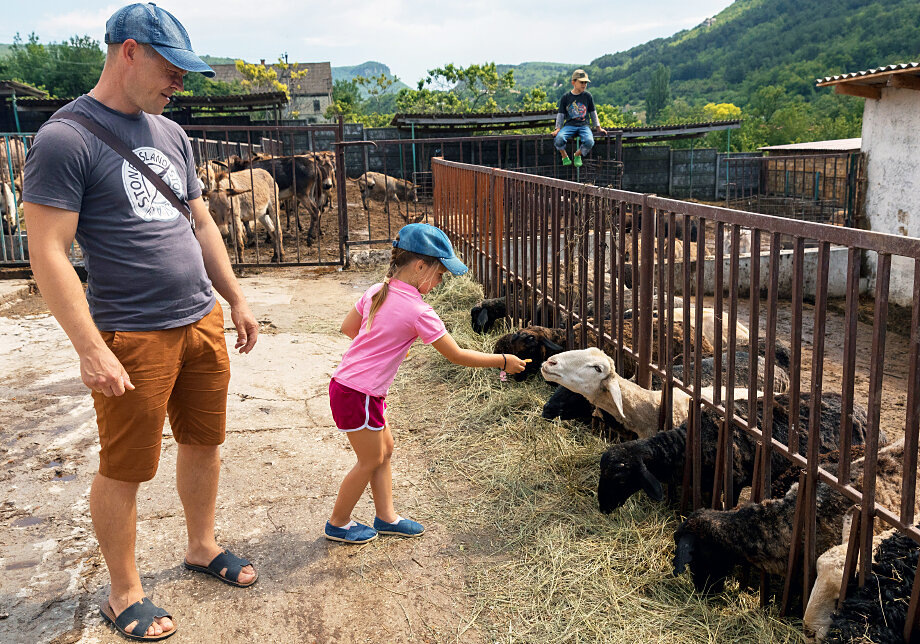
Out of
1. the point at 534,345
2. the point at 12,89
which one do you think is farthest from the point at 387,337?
the point at 12,89

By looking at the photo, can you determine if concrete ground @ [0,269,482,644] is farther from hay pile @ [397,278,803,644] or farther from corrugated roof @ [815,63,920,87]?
corrugated roof @ [815,63,920,87]

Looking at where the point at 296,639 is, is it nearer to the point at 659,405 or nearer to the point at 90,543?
the point at 90,543

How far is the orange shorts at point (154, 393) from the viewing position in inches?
104

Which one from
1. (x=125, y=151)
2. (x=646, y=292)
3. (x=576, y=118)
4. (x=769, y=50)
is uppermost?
(x=769, y=50)

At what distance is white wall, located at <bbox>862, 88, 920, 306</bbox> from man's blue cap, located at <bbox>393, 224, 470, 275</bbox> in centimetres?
888

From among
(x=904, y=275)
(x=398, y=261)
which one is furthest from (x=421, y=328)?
(x=904, y=275)

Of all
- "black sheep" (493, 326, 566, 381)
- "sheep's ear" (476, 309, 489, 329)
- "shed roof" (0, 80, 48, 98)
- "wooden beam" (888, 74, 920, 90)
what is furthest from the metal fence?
"shed roof" (0, 80, 48, 98)

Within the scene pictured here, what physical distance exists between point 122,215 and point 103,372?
56 cm

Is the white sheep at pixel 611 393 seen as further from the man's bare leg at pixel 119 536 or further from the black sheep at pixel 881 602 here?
the man's bare leg at pixel 119 536

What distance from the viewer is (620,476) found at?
11.9 ft

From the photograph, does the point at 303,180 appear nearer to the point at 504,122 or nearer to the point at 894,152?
the point at 894,152

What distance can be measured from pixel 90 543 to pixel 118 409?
4.09 feet

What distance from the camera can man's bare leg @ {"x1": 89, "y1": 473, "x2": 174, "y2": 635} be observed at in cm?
273

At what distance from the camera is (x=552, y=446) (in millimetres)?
4492
